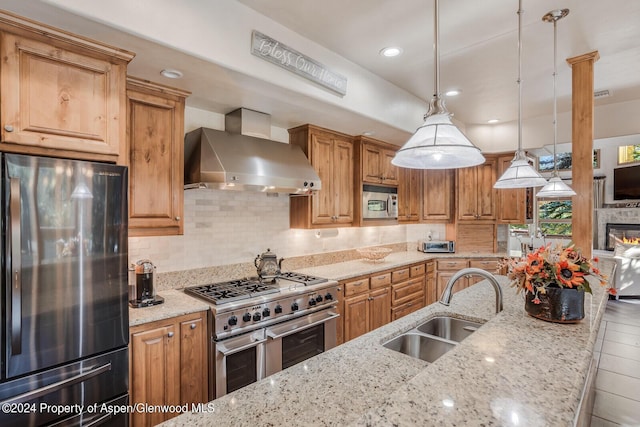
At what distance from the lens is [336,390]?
114cm

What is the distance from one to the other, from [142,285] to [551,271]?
2495 mm

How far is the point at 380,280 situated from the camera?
12.2 ft

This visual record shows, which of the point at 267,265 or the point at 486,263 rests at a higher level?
the point at 267,265

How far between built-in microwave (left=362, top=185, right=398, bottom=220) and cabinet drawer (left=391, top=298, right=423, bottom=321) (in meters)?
1.13

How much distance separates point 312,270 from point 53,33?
283cm

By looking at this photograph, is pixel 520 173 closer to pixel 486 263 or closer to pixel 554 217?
pixel 486 263

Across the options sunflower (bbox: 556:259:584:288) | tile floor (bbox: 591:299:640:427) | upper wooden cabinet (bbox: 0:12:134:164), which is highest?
upper wooden cabinet (bbox: 0:12:134:164)

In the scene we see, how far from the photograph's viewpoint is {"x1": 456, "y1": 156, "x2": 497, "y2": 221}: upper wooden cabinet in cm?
512

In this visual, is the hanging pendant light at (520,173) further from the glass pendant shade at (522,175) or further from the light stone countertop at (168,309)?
the light stone countertop at (168,309)

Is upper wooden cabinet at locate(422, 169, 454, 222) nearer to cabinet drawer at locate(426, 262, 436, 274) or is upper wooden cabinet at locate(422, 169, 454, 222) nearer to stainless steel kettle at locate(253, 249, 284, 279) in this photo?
cabinet drawer at locate(426, 262, 436, 274)

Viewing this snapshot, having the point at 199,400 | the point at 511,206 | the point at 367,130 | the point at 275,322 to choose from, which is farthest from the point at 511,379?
the point at 511,206

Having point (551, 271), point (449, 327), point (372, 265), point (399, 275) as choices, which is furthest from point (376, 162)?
point (551, 271)

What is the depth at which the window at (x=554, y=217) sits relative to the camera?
8578mm

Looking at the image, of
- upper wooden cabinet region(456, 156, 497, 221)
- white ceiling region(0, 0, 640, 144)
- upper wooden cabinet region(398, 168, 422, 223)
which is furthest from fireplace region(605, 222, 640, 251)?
upper wooden cabinet region(398, 168, 422, 223)
